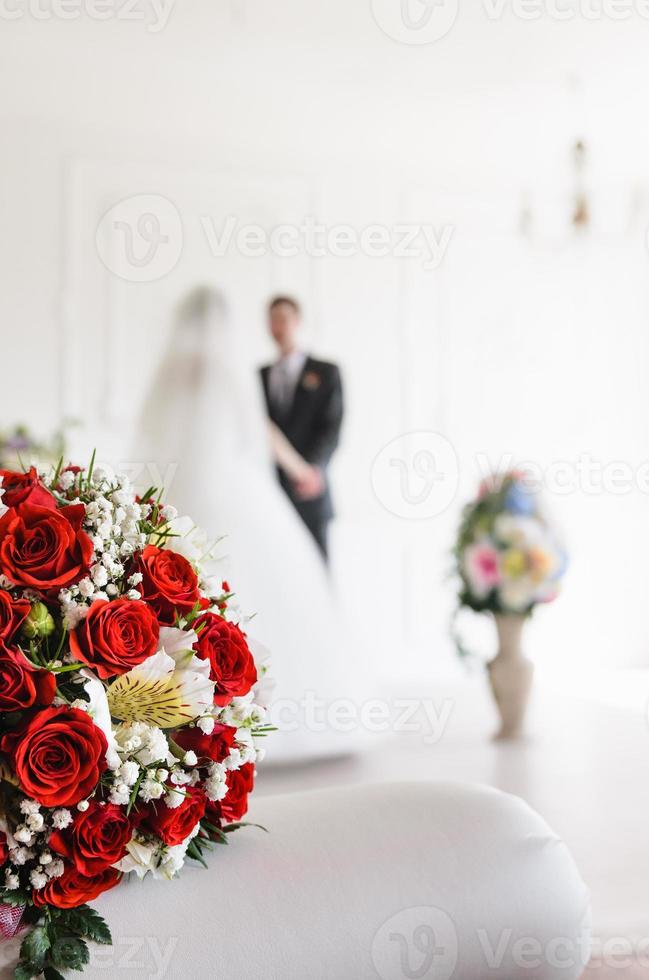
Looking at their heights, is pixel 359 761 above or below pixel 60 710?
below

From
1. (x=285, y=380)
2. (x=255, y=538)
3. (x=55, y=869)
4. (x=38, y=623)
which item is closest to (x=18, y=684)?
(x=38, y=623)

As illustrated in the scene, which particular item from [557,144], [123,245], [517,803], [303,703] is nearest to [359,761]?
[303,703]

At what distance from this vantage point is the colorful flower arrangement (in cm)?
321

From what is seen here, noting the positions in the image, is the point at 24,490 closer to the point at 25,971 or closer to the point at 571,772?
the point at 25,971

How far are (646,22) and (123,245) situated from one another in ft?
8.73

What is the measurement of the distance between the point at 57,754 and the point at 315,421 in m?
4.25

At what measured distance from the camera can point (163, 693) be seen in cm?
88

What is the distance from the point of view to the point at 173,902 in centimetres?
83

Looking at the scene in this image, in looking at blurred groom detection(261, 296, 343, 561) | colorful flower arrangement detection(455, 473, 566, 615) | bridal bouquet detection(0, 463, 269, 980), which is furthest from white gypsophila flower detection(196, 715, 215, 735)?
blurred groom detection(261, 296, 343, 561)

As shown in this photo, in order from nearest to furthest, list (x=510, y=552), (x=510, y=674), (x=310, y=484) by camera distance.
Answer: (x=510, y=552) < (x=510, y=674) < (x=310, y=484)

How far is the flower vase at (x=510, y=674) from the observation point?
3.29 m

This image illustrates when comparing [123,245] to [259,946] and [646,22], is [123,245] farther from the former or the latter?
[259,946]

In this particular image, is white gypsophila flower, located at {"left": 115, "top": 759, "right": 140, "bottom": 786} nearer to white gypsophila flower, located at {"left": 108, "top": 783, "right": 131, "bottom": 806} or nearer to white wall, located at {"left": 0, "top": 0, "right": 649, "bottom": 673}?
white gypsophila flower, located at {"left": 108, "top": 783, "right": 131, "bottom": 806}

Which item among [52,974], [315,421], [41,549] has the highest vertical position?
[315,421]
